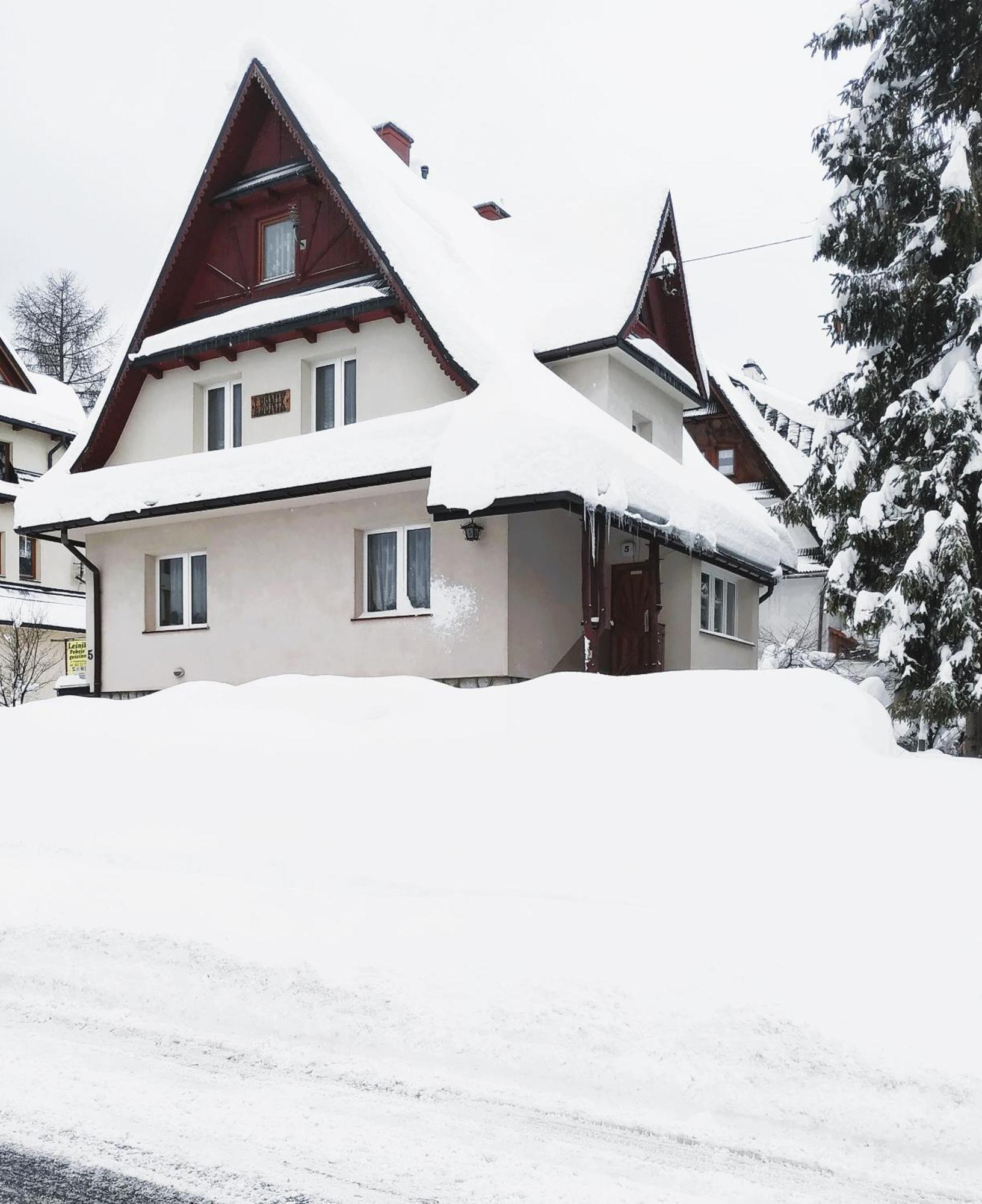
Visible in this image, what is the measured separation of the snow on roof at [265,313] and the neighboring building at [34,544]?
12.9 meters

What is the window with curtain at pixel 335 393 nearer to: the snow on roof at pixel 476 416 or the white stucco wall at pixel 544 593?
the snow on roof at pixel 476 416

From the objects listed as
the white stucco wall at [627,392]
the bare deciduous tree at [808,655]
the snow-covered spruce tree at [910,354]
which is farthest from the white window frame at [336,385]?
the bare deciduous tree at [808,655]

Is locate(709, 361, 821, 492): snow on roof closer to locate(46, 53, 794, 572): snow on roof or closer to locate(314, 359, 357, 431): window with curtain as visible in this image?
locate(46, 53, 794, 572): snow on roof

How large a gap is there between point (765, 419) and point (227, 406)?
22.9m

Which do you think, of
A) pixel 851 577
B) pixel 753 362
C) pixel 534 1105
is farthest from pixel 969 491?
pixel 753 362

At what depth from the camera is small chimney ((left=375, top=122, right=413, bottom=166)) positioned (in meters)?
17.5

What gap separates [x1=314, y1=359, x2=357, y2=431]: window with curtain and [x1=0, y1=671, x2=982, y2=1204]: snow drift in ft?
22.0

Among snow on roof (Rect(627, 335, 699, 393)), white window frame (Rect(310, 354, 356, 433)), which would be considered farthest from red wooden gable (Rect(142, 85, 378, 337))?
snow on roof (Rect(627, 335, 699, 393))

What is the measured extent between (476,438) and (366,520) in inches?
101

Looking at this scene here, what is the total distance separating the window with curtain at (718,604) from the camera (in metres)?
15.7

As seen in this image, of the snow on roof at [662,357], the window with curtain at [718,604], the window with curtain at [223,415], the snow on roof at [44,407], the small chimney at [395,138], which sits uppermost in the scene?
the small chimney at [395,138]

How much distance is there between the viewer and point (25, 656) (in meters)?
23.8

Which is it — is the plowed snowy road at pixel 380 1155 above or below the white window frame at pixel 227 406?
below

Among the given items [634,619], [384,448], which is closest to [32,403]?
[384,448]
